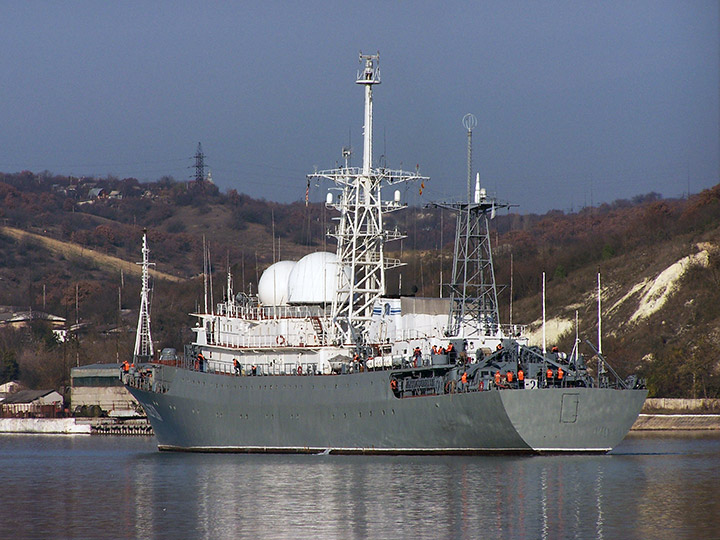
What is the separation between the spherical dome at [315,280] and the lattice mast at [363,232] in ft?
2.15

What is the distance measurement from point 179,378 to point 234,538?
28267mm

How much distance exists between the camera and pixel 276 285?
203ft

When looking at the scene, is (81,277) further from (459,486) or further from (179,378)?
(459,486)

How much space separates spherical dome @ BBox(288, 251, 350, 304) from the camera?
58938mm

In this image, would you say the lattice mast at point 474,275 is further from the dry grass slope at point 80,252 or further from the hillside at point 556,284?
the dry grass slope at point 80,252

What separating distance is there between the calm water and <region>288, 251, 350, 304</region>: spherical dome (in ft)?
28.5

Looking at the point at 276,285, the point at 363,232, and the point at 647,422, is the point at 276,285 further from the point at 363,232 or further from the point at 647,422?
the point at 647,422

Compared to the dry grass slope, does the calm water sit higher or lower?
lower

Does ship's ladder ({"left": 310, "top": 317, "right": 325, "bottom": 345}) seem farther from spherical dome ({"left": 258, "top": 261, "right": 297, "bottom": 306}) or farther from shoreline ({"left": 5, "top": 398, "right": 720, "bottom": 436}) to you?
shoreline ({"left": 5, "top": 398, "right": 720, "bottom": 436})

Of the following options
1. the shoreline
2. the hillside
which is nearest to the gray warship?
the hillside

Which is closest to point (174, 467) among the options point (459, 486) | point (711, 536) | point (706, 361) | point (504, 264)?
point (459, 486)

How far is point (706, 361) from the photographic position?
259 ft

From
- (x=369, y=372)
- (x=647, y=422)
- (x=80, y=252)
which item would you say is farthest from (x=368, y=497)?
(x=80, y=252)

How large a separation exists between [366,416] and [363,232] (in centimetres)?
1085
